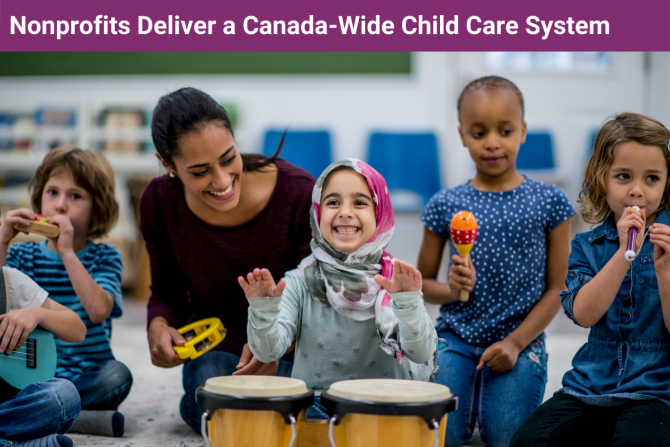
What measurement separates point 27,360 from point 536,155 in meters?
3.82

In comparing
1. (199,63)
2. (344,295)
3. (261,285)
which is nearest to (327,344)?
(344,295)

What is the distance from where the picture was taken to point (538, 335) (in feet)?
6.06

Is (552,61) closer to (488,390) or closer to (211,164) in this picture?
(488,390)

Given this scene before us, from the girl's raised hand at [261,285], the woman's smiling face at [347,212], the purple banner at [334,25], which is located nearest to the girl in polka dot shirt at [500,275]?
the woman's smiling face at [347,212]

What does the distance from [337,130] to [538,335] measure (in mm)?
3225

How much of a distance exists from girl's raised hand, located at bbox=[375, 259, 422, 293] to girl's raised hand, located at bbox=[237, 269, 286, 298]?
0.22 metres

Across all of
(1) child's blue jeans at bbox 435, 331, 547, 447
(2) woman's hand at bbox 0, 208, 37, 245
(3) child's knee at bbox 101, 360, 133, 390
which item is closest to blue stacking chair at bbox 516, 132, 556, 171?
(1) child's blue jeans at bbox 435, 331, 547, 447

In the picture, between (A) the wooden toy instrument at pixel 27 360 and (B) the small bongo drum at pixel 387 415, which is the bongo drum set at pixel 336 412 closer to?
(B) the small bongo drum at pixel 387 415

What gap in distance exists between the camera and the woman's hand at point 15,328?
5.14 feet

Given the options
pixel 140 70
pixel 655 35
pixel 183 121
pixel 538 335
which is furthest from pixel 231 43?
pixel 538 335

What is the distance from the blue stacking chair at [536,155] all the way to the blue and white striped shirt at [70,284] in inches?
133

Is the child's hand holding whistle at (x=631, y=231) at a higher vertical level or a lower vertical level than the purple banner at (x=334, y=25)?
lower

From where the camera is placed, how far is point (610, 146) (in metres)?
1.53

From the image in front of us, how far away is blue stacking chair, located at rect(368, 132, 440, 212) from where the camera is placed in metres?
4.55
